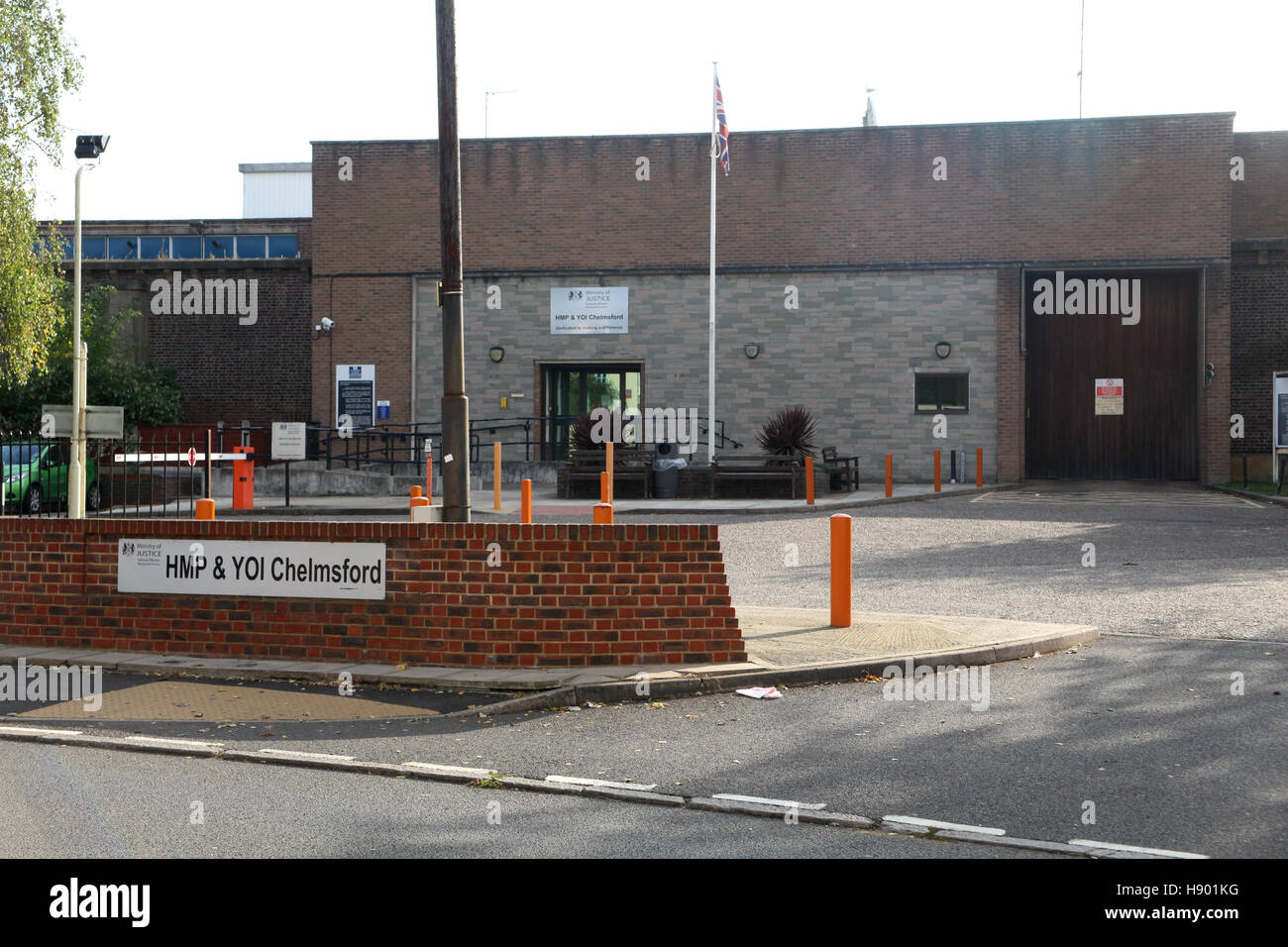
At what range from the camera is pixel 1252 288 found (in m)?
33.2

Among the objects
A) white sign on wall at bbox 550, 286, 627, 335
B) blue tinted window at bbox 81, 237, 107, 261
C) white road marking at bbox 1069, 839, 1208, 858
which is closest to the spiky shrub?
white sign on wall at bbox 550, 286, 627, 335

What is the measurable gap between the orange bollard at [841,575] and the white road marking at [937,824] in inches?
187

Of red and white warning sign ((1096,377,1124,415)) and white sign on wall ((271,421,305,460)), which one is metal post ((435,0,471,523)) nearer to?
white sign on wall ((271,421,305,460))

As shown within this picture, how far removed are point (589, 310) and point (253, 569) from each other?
987 inches

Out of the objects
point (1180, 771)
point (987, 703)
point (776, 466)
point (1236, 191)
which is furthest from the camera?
point (1236, 191)

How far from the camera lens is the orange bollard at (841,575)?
1011 centimetres

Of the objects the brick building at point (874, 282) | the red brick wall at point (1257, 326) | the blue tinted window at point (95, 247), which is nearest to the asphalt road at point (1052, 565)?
the brick building at point (874, 282)

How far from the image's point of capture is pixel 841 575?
400 inches

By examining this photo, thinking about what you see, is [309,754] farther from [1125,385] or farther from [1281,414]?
[1125,385]

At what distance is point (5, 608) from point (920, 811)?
7846mm

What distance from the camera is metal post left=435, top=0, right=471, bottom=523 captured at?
1004 centimetres

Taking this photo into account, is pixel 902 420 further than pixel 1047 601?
Yes
